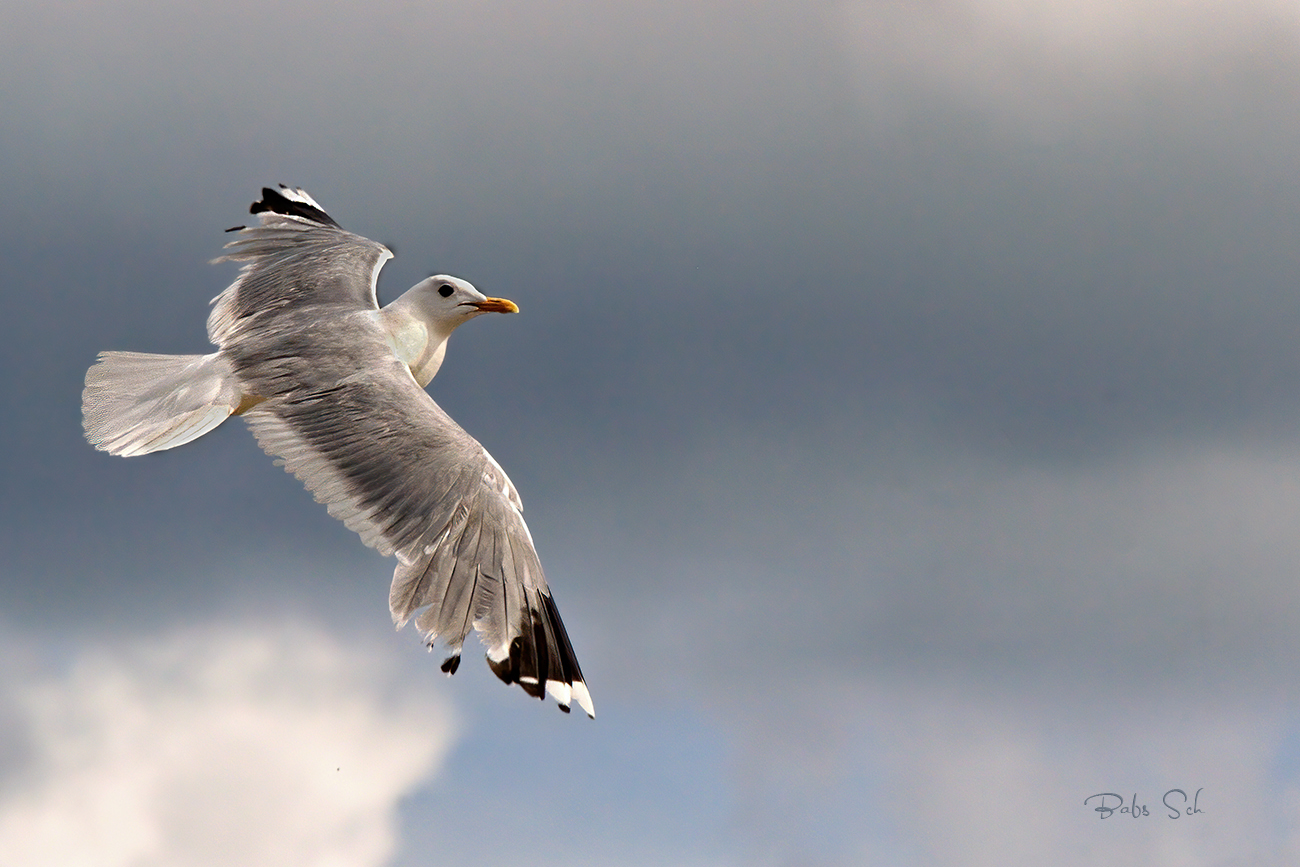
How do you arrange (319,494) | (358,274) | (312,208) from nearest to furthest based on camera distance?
(319,494) < (358,274) < (312,208)

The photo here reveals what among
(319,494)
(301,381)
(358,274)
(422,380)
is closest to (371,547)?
(319,494)

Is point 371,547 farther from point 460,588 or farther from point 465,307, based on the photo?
point 465,307

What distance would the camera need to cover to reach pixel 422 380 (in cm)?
902

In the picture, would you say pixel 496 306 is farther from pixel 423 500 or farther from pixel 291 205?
pixel 291 205

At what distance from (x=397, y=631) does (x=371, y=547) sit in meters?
0.62

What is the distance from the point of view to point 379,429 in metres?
7.12

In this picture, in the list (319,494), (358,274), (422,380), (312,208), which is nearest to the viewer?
(319,494)

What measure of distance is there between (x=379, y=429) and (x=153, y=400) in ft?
6.88

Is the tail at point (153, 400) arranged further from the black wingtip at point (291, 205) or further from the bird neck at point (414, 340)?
the black wingtip at point (291, 205)

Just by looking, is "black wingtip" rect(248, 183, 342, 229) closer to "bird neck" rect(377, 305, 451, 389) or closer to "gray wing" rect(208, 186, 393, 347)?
"gray wing" rect(208, 186, 393, 347)

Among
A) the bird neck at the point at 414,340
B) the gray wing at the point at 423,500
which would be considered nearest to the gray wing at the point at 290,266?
the bird neck at the point at 414,340

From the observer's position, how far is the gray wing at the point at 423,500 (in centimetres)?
641

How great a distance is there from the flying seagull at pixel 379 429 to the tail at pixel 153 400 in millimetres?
14

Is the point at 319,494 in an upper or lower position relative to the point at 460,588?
upper
